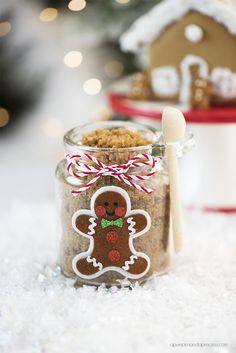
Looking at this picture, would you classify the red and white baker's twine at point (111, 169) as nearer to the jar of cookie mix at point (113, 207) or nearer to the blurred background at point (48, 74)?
the jar of cookie mix at point (113, 207)

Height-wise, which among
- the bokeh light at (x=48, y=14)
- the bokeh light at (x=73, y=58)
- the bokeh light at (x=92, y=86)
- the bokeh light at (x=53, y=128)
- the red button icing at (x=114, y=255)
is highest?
the bokeh light at (x=48, y=14)

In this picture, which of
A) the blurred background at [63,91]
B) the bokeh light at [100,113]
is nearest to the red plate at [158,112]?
the blurred background at [63,91]

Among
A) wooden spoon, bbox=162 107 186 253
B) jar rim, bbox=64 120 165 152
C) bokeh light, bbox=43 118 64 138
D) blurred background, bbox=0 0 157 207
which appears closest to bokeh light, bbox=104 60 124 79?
blurred background, bbox=0 0 157 207

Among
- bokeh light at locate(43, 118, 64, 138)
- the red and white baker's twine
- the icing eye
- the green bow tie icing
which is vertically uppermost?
the icing eye

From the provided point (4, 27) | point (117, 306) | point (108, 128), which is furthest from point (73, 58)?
point (117, 306)

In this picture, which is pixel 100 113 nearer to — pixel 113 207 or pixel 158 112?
pixel 158 112

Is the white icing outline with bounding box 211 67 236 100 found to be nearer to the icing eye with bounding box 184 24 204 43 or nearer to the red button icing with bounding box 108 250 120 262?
the icing eye with bounding box 184 24 204 43

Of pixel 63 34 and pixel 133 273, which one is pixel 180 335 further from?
pixel 63 34
